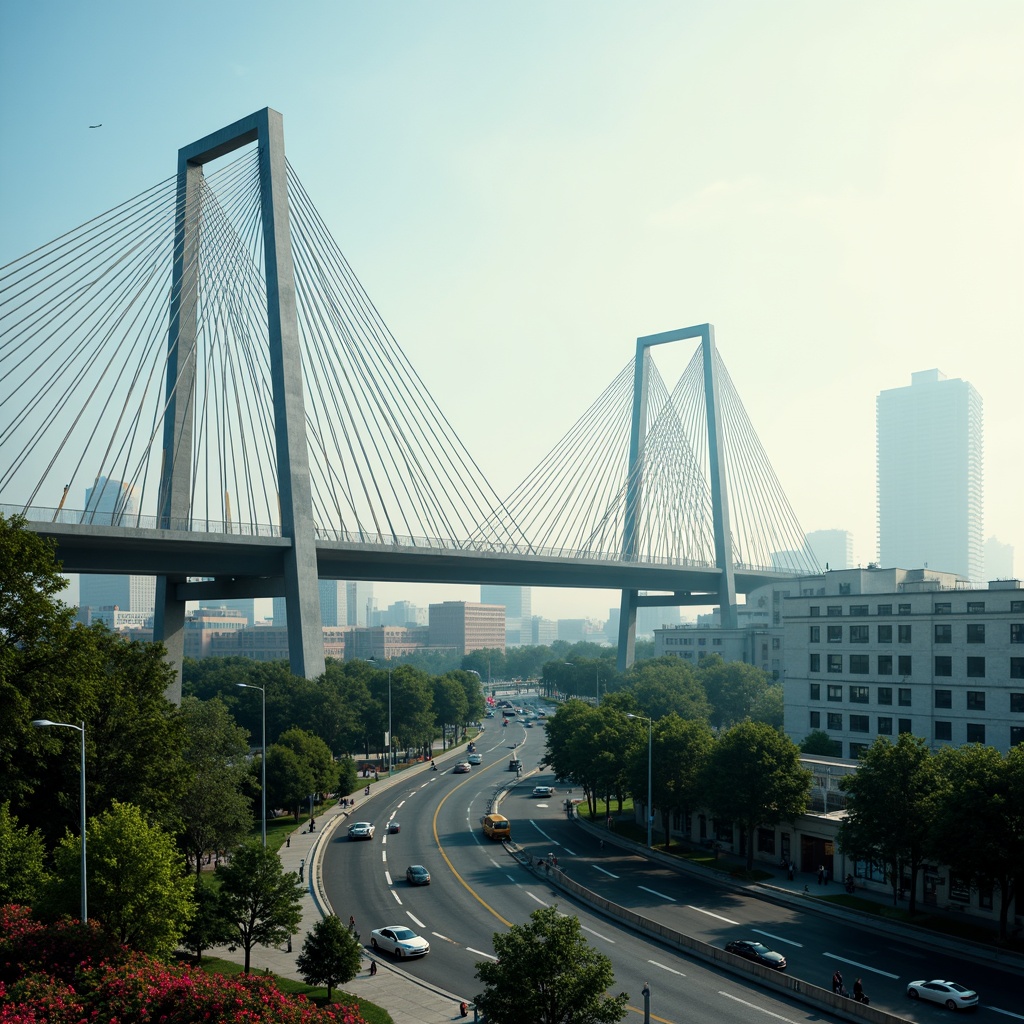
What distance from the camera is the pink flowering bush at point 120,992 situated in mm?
20828

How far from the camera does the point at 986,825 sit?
119 feet

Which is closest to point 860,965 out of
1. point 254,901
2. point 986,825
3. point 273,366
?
point 986,825

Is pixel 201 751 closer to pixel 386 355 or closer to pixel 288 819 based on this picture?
pixel 288 819

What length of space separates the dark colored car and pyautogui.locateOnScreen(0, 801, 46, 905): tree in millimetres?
24213

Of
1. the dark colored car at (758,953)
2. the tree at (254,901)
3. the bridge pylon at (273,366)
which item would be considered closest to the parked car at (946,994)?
the dark colored car at (758,953)

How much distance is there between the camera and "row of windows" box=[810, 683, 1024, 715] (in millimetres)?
57559

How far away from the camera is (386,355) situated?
68.1 m

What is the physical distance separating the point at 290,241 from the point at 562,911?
146ft

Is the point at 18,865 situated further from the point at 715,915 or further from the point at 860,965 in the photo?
the point at 860,965

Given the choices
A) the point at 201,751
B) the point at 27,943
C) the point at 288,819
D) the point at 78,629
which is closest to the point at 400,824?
the point at 288,819

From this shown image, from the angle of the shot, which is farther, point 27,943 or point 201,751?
point 201,751

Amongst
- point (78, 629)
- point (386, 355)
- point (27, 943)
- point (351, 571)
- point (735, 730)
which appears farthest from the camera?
point (351, 571)

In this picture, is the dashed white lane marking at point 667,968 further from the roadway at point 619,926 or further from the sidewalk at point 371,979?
the sidewalk at point 371,979

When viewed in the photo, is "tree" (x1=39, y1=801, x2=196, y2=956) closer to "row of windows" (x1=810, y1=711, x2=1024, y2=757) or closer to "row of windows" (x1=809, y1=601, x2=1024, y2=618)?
"row of windows" (x1=810, y1=711, x2=1024, y2=757)
